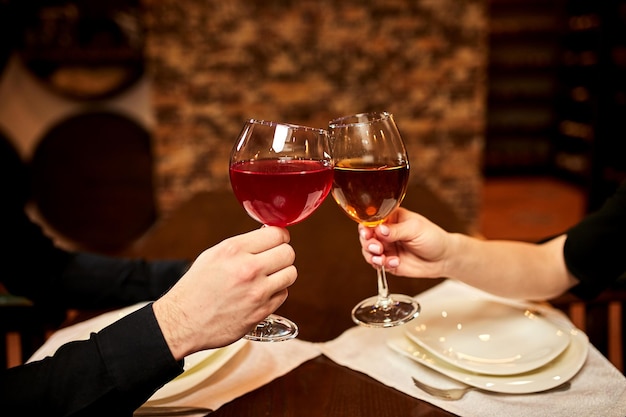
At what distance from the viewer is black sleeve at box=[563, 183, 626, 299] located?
112 centimetres

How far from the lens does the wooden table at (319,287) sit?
0.85 meters

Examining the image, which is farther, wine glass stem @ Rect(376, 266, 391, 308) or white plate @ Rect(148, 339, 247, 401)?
wine glass stem @ Rect(376, 266, 391, 308)

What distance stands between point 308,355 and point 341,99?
3.08 metres

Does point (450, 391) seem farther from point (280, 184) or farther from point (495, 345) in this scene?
point (280, 184)

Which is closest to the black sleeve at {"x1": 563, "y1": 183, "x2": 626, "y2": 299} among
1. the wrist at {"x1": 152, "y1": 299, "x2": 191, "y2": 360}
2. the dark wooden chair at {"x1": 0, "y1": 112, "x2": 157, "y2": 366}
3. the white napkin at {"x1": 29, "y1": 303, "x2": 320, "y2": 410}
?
the white napkin at {"x1": 29, "y1": 303, "x2": 320, "y2": 410}

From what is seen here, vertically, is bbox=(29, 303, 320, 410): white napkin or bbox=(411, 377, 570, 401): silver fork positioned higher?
bbox=(29, 303, 320, 410): white napkin

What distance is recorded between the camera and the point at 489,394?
86 cm

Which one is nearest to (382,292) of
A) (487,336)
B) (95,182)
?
(487,336)

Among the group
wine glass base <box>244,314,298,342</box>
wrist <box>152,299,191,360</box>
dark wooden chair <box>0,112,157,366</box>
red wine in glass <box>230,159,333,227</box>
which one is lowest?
dark wooden chair <box>0,112,157,366</box>

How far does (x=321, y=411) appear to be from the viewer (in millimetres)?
839

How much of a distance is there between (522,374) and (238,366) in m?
0.43

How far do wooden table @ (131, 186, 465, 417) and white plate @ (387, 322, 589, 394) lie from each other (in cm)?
7

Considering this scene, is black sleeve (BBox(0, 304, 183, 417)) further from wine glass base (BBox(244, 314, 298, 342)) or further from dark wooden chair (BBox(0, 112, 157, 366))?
dark wooden chair (BBox(0, 112, 157, 366))

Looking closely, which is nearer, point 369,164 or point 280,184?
point 280,184
